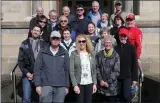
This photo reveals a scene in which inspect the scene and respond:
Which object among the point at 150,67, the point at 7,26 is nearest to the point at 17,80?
the point at 7,26

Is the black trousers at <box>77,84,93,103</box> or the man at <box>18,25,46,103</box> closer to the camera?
the black trousers at <box>77,84,93,103</box>

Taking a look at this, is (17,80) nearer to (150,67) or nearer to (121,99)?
(121,99)

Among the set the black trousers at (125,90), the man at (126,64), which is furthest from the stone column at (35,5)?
the black trousers at (125,90)

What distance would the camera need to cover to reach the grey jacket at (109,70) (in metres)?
6.05

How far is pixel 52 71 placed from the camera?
5680 mm

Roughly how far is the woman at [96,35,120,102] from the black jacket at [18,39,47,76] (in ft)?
3.48

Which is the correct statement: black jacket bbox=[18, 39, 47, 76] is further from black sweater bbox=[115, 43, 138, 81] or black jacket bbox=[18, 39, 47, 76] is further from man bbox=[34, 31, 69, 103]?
black sweater bbox=[115, 43, 138, 81]

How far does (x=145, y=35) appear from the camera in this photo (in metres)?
10.5

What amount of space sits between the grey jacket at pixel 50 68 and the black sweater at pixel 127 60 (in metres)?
1.02

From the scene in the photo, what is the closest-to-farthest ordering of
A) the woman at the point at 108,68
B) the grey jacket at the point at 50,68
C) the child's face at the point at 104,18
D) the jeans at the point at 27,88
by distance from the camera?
1. the grey jacket at the point at 50,68
2. the woman at the point at 108,68
3. the jeans at the point at 27,88
4. the child's face at the point at 104,18

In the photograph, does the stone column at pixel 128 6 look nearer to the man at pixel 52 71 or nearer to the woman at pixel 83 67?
the woman at pixel 83 67

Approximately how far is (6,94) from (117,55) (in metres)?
3.20

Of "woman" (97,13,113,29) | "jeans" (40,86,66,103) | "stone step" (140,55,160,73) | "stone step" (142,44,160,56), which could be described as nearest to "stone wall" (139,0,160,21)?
"stone step" (142,44,160,56)

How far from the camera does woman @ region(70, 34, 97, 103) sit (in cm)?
582
